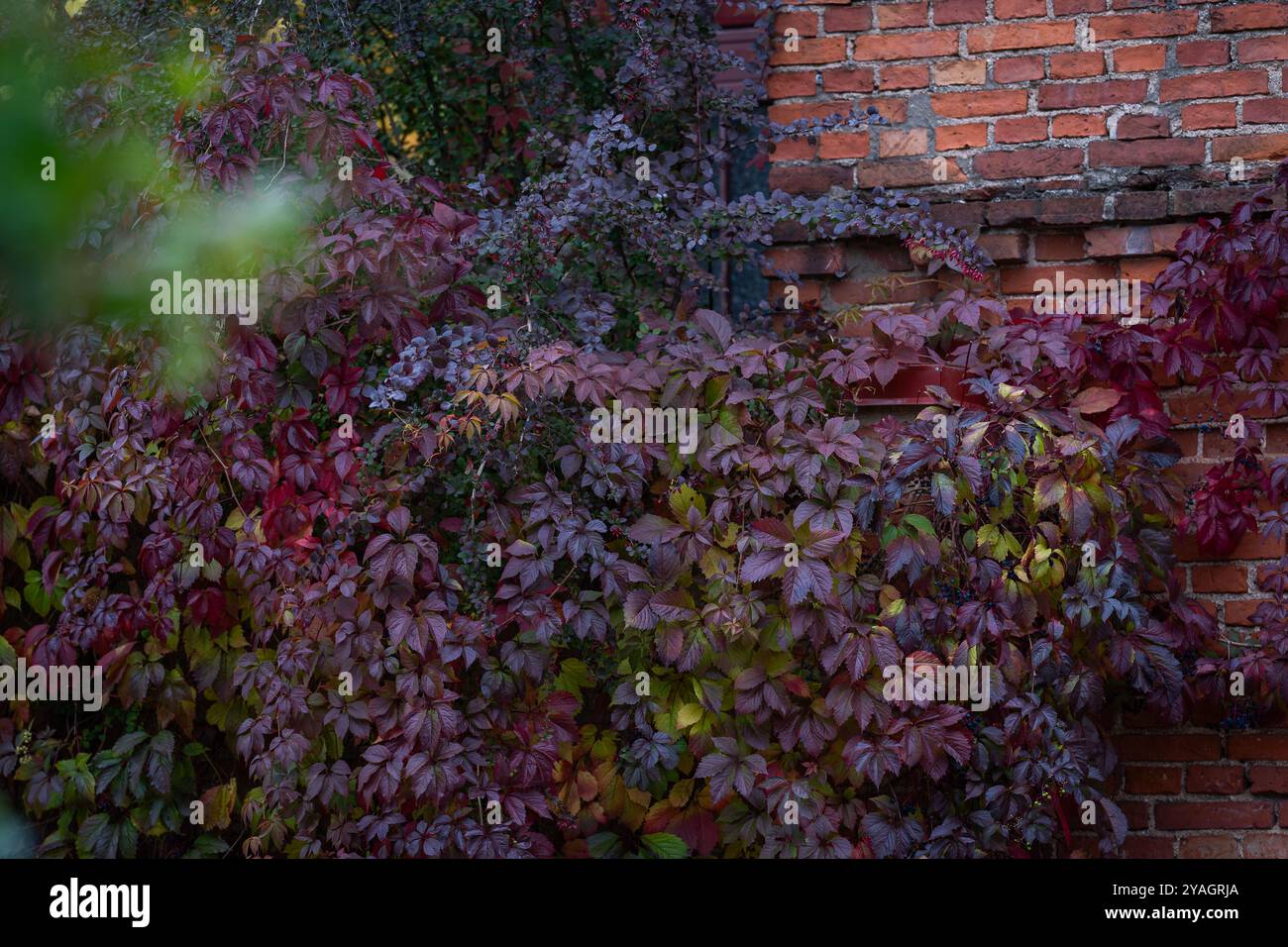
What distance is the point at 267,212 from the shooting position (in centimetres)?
247

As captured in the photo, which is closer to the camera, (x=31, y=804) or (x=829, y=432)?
(x=829, y=432)

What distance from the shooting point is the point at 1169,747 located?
108 inches

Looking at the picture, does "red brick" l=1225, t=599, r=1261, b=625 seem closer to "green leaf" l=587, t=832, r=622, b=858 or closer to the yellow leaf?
the yellow leaf

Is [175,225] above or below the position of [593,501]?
above

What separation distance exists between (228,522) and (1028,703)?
1705 millimetres

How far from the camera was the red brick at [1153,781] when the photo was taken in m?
2.74

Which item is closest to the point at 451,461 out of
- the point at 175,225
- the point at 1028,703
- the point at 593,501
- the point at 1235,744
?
the point at 593,501

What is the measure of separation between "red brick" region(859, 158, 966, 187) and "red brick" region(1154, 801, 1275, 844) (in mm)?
1589

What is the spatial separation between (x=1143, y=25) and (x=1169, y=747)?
5.64ft

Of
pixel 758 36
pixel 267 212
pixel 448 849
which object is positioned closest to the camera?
pixel 448 849

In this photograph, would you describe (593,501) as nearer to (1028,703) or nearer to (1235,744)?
(1028,703)

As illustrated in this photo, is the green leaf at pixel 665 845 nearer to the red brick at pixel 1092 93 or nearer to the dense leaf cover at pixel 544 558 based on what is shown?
the dense leaf cover at pixel 544 558

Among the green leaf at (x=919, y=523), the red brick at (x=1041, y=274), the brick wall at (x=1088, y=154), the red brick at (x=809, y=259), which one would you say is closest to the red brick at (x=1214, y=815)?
the brick wall at (x=1088, y=154)

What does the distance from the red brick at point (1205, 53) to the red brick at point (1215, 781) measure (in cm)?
166
